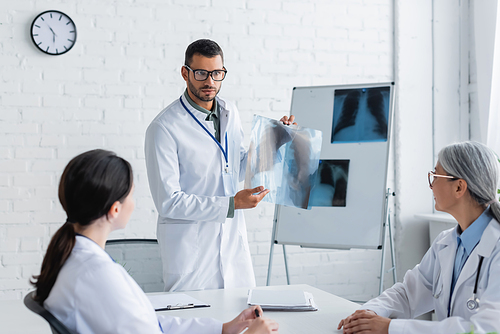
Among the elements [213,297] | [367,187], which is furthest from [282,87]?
[213,297]

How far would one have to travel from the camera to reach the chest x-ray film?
2199mm

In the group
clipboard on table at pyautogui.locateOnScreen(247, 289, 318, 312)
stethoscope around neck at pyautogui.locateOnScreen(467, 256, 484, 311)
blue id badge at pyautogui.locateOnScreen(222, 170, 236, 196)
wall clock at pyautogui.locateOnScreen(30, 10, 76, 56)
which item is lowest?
clipboard on table at pyautogui.locateOnScreen(247, 289, 318, 312)

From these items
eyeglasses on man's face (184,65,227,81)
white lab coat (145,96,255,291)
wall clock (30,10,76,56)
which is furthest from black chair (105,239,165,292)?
wall clock (30,10,76,56)

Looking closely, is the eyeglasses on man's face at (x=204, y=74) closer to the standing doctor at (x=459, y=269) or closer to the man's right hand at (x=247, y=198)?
the man's right hand at (x=247, y=198)

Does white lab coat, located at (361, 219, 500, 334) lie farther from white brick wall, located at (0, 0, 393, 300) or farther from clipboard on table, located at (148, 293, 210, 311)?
white brick wall, located at (0, 0, 393, 300)

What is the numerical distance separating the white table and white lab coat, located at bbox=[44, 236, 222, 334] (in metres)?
0.54

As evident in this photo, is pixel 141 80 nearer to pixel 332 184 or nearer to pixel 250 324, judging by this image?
pixel 332 184

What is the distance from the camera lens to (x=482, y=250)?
142 centimetres

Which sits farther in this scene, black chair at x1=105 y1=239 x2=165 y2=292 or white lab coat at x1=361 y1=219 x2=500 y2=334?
black chair at x1=105 y1=239 x2=165 y2=292

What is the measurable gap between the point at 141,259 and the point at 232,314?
73cm

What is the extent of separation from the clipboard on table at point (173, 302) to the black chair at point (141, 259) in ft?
1.20

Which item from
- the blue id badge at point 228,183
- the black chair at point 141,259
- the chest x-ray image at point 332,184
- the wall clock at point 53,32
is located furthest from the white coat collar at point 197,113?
the wall clock at point 53,32

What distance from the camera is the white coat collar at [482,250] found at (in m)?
1.41

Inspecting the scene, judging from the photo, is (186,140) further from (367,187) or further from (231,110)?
(367,187)
